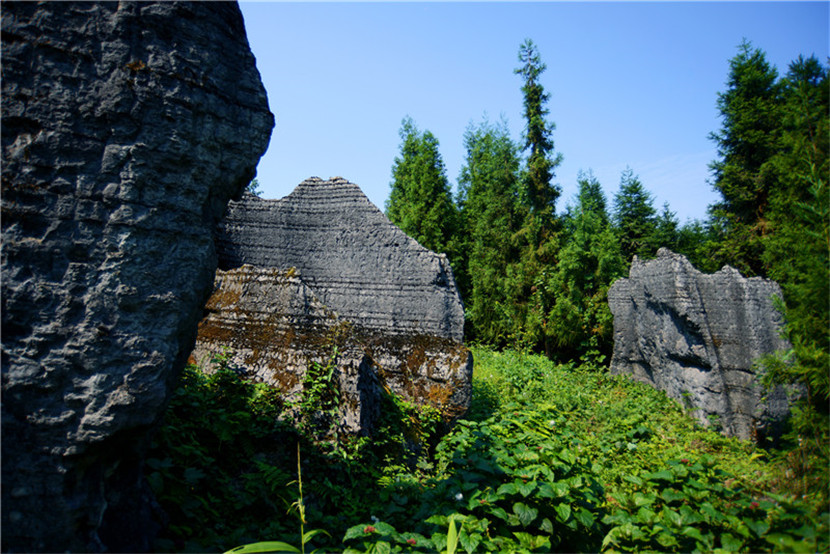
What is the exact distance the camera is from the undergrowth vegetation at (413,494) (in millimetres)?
2799

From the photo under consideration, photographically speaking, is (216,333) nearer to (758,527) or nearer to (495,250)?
(758,527)

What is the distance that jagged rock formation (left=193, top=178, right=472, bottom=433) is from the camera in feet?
15.7

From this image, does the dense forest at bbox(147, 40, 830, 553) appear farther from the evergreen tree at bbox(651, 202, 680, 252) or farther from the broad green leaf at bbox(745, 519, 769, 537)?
the evergreen tree at bbox(651, 202, 680, 252)

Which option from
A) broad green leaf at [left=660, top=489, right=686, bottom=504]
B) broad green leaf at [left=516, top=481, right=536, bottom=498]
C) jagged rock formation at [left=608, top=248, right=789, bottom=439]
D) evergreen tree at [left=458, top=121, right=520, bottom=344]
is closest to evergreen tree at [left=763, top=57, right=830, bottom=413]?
broad green leaf at [left=660, top=489, right=686, bottom=504]

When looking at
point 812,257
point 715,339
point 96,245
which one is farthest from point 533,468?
point 715,339

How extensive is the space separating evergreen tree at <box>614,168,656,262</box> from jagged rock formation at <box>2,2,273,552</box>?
49.1ft

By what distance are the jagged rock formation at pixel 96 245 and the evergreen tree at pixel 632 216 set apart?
49.1 feet

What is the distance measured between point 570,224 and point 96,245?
50.5ft

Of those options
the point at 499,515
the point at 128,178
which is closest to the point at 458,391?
the point at 499,515

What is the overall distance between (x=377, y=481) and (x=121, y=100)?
3.48 m

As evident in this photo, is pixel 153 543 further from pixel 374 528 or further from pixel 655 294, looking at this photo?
pixel 655 294

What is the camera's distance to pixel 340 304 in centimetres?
673

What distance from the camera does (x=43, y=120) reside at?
2.30 meters

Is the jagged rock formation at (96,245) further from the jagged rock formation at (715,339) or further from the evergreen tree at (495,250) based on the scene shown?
the evergreen tree at (495,250)
